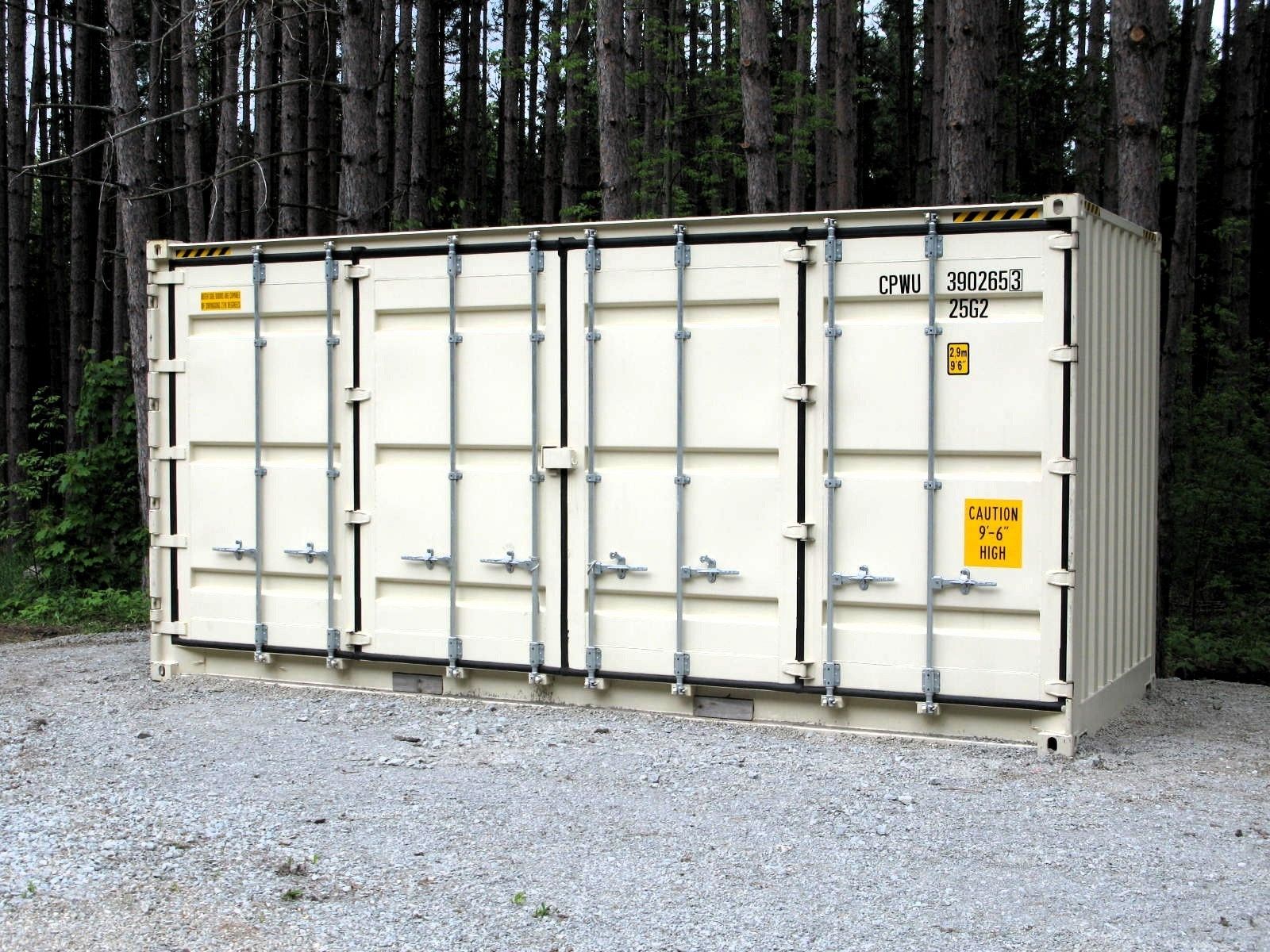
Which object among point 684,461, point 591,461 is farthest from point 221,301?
point 684,461

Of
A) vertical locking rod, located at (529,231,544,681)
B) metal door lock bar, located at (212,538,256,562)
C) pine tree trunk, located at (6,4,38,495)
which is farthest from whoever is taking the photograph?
pine tree trunk, located at (6,4,38,495)

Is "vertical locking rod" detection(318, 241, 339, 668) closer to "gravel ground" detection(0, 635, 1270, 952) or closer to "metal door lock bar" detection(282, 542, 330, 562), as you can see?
"metal door lock bar" detection(282, 542, 330, 562)

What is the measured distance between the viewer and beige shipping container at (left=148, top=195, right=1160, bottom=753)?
730 centimetres

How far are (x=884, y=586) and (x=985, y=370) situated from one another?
1306 millimetres

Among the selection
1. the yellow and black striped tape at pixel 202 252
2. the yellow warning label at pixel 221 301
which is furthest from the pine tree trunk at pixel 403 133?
the yellow warning label at pixel 221 301

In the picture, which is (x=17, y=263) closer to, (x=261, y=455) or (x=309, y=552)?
(x=261, y=455)

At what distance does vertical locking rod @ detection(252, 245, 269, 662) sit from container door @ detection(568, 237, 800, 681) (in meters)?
2.22

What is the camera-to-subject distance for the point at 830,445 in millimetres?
7586

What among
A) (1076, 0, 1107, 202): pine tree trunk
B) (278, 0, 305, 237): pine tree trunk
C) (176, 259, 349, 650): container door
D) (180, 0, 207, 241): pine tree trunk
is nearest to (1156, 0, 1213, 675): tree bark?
(1076, 0, 1107, 202): pine tree trunk

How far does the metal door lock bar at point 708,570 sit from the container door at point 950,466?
1.62 feet

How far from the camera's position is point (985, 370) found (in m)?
7.29

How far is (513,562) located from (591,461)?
0.81 metres

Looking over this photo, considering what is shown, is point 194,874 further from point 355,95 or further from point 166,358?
point 355,95

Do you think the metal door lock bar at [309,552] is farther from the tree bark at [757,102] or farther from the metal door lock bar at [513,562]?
the tree bark at [757,102]
